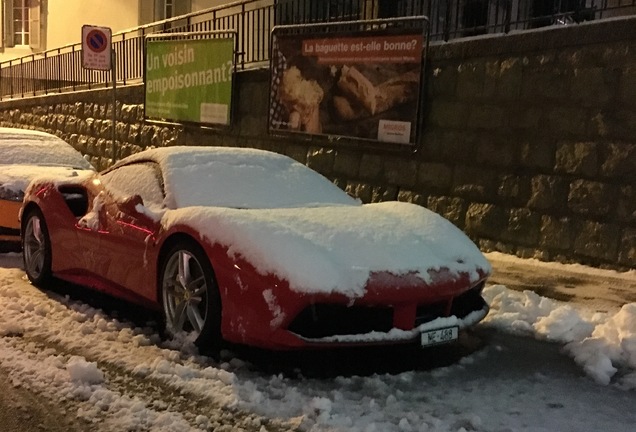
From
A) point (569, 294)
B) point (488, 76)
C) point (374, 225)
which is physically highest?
point (488, 76)

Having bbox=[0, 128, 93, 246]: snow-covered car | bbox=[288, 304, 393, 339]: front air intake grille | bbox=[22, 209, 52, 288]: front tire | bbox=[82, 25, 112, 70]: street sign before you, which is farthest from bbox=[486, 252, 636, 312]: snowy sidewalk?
bbox=[82, 25, 112, 70]: street sign

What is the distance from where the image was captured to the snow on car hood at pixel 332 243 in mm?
4156

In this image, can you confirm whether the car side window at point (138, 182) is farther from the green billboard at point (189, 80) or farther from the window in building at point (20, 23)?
the window in building at point (20, 23)

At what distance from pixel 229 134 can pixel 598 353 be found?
8.61m

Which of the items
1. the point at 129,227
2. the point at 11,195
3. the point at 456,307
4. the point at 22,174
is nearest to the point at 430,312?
the point at 456,307

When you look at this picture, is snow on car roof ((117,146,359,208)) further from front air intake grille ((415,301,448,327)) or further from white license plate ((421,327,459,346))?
white license plate ((421,327,459,346))

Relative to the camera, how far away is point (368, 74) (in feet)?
31.6

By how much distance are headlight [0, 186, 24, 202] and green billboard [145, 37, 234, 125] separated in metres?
4.91

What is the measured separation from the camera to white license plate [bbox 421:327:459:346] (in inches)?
171

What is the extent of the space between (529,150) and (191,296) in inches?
187

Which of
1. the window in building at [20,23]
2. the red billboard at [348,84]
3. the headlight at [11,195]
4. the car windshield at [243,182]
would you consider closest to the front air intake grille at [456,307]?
the car windshield at [243,182]

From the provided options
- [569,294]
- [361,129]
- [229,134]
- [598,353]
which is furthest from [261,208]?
[229,134]

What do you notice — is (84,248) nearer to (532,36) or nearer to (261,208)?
(261,208)

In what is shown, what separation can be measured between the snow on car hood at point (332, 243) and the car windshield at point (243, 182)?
32 centimetres
